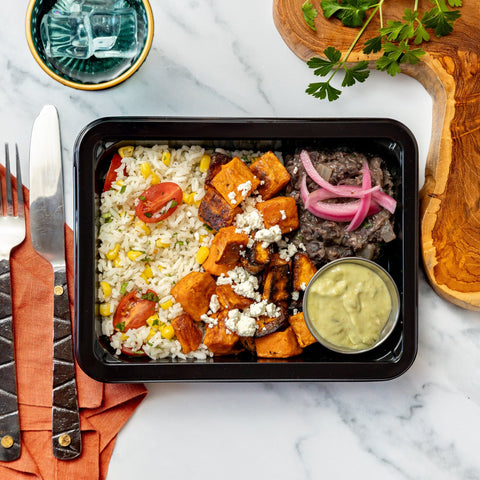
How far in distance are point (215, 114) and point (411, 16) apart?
1.08m

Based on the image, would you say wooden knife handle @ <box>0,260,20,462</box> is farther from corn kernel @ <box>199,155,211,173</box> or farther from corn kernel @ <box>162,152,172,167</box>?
corn kernel @ <box>199,155,211,173</box>

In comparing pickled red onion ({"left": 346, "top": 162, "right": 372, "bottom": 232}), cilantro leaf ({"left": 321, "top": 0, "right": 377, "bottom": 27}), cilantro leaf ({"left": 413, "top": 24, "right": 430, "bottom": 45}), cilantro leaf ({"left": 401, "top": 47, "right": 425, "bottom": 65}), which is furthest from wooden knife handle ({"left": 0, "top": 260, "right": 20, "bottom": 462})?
cilantro leaf ({"left": 413, "top": 24, "right": 430, "bottom": 45})

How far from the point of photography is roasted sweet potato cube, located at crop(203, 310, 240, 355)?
258 cm

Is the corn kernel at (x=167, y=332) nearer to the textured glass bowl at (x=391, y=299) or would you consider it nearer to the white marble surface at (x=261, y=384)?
the white marble surface at (x=261, y=384)

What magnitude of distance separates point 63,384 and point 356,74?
7.10 ft

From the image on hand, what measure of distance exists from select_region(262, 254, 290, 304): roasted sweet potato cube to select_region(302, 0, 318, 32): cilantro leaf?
3.97 ft

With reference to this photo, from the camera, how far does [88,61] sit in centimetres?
260

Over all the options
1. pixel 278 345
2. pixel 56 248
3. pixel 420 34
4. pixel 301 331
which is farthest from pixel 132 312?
pixel 420 34

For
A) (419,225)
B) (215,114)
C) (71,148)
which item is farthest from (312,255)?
(71,148)

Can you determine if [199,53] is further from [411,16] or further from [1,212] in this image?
[1,212]

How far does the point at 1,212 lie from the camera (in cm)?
278

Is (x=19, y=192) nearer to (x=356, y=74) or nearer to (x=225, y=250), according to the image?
(x=225, y=250)

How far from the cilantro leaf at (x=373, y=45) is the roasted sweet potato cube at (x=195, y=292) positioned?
54.1 inches

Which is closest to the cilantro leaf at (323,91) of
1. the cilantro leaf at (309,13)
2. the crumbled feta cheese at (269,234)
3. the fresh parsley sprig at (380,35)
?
the fresh parsley sprig at (380,35)
